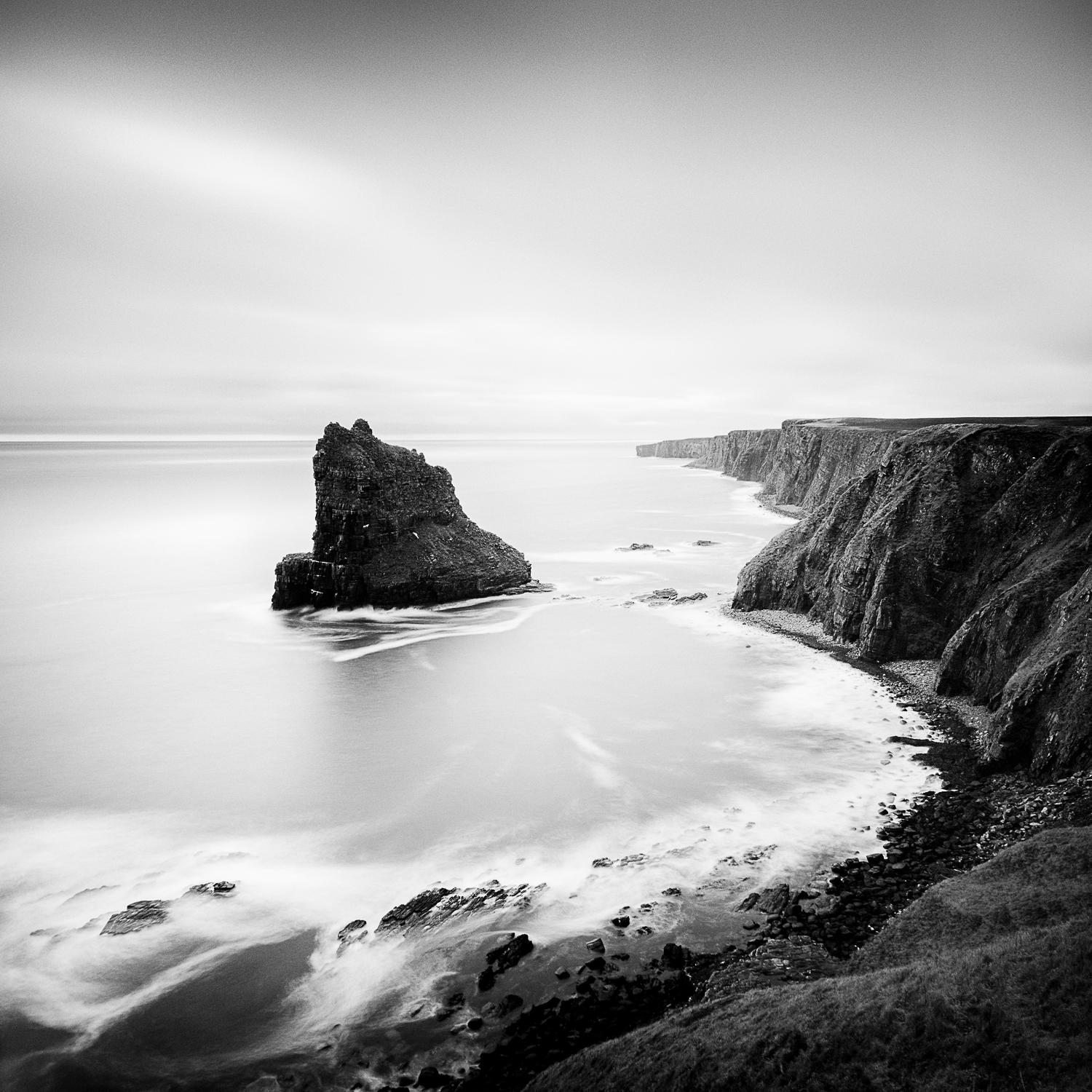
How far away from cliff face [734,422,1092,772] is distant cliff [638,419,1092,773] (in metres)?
0.05

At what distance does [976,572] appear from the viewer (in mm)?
30812

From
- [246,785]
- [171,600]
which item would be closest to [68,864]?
[246,785]

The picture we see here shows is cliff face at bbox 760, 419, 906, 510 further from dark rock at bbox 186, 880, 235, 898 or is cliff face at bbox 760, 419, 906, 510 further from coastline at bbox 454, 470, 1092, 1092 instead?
dark rock at bbox 186, 880, 235, 898

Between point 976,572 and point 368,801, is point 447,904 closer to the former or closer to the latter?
point 368,801

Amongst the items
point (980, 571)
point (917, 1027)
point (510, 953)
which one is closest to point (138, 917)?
point (510, 953)

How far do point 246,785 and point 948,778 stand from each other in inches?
951

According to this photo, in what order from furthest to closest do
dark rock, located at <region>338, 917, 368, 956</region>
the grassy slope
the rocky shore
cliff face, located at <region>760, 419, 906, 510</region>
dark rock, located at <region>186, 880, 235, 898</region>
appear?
cliff face, located at <region>760, 419, 906, 510</region> → dark rock, located at <region>186, 880, 235, 898</region> → dark rock, located at <region>338, 917, 368, 956</region> → the rocky shore → the grassy slope

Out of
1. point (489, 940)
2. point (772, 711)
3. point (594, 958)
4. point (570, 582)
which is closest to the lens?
point (594, 958)

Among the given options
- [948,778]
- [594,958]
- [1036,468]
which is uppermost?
[1036,468]

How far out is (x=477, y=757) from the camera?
26109 millimetres

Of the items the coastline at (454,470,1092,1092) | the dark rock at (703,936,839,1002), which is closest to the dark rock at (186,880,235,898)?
the coastline at (454,470,1092,1092)

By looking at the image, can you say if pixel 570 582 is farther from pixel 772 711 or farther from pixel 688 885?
pixel 688 885

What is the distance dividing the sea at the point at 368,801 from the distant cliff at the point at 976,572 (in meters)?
3.21

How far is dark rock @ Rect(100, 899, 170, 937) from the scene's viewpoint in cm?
1702
